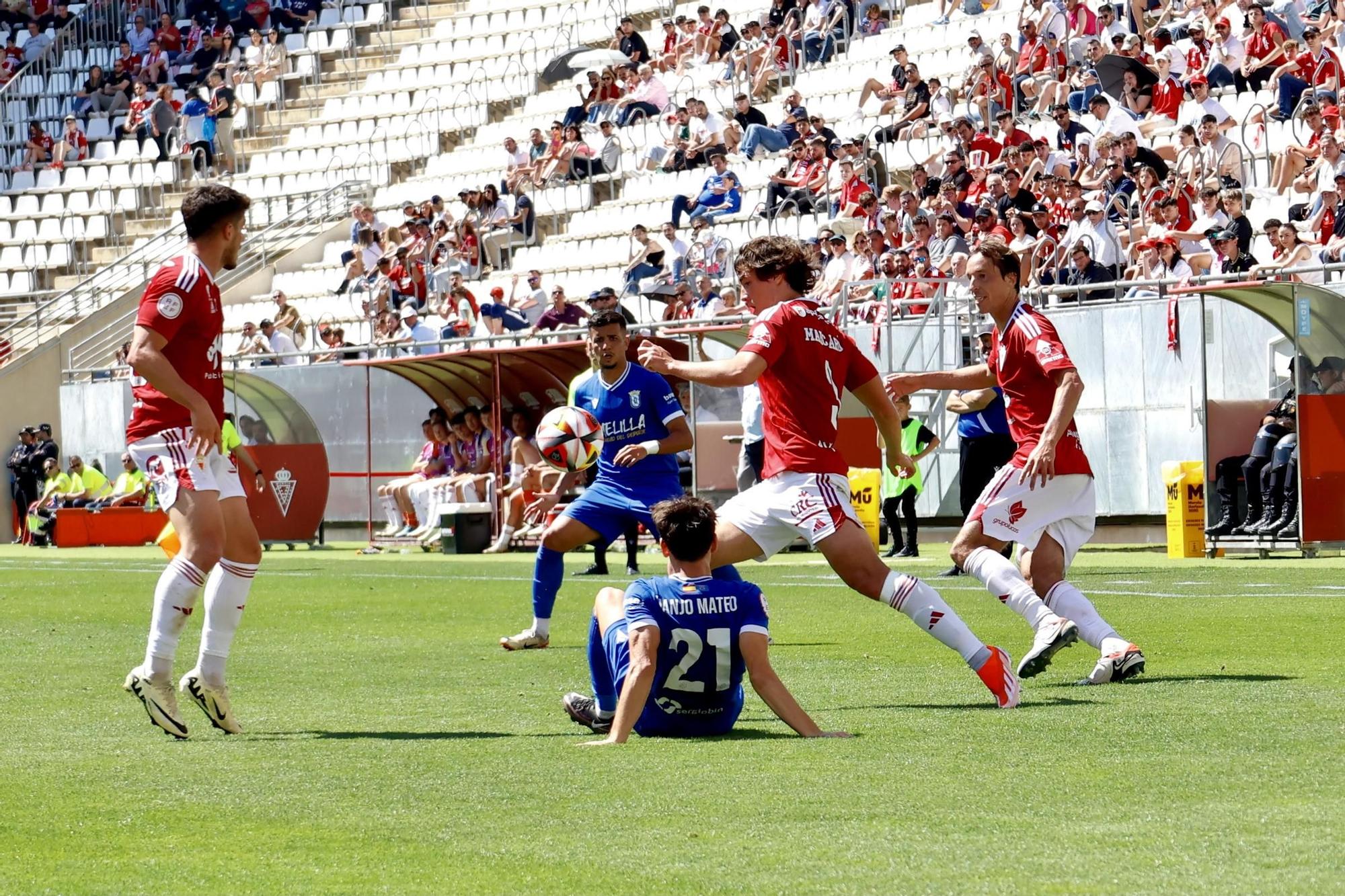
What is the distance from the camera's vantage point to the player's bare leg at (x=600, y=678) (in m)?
7.67

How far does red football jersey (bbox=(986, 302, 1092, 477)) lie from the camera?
940 cm

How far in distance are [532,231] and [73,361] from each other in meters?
10.1

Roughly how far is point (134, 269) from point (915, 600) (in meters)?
36.6

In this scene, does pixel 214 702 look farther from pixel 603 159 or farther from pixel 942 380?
pixel 603 159

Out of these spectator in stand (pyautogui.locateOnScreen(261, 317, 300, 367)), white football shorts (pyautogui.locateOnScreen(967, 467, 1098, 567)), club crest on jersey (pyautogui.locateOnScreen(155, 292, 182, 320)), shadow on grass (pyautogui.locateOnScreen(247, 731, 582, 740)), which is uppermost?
spectator in stand (pyautogui.locateOnScreen(261, 317, 300, 367))

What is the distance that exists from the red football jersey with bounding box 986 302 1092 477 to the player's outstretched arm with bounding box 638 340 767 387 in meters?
1.49

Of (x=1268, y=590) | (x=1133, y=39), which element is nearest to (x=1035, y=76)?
(x=1133, y=39)

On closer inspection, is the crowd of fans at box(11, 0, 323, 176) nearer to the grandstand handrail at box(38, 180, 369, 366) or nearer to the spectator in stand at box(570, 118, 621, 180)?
the grandstand handrail at box(38, 180, 369, 366)

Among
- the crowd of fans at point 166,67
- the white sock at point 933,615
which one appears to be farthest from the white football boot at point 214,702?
the crowd of fans at point 166,67

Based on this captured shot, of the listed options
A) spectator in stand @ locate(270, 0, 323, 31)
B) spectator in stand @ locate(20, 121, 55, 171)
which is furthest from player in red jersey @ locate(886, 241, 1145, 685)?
spectator in stand @ locate(20, 121, 55, 171)

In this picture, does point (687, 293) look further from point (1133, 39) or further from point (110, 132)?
point (110, 132)

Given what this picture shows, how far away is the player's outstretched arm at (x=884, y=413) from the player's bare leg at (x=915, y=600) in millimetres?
531

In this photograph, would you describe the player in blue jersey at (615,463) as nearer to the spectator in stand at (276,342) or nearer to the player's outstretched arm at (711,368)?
the player's outstretched arm at (711,368)

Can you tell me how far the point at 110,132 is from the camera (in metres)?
47.0
